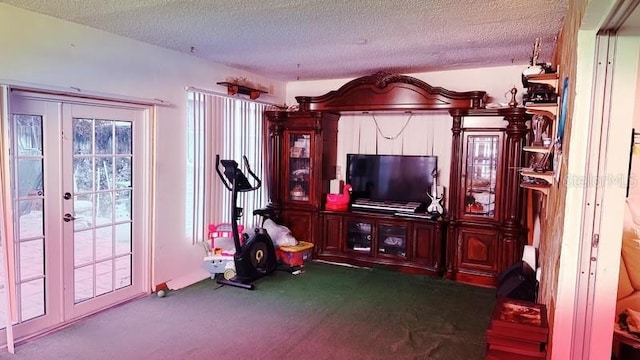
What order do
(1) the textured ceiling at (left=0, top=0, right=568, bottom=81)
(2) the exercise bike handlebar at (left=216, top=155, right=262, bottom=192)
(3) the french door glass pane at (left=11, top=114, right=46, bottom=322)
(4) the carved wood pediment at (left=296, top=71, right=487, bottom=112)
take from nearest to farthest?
(1) the textured ceiling at (left=0, top=0, right=568, bottom=81) < (3) the french door glass pane at (left=11, top=114, right=46, bottom=322) < (2) the exercise bike handlebar at (left=216, top=155, right=262, bottom=192) < (4) the carved wood pediment at (left=296, top=71, right=487, bottom=112)

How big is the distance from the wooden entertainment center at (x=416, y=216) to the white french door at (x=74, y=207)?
1966mm

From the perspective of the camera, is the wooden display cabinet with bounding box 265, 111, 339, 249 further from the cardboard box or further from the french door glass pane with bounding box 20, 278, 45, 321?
the french door glass pane with bounding box 20, 278, 45, 321

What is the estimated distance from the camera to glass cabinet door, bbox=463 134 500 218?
14.9 feet

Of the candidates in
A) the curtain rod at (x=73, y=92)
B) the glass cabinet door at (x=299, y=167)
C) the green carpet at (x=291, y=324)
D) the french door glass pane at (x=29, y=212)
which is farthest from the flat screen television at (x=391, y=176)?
the french door glass pane at (x=29, y=212)

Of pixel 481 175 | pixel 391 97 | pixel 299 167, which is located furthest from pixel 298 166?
pixel 481 175

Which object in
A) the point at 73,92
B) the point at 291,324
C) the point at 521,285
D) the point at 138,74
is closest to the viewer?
the point at 521,285

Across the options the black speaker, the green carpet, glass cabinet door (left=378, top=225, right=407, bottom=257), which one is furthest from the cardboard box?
the black speaker

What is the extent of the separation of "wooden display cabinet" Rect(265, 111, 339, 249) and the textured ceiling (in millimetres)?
959

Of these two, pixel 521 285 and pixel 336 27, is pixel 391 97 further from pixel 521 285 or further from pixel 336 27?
pixel 521 285

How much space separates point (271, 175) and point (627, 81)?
14.1 ft

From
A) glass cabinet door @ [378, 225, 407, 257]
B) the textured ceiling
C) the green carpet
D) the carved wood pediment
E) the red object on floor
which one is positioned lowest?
the green carpet

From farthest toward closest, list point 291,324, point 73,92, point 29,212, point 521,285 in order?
point 291,324 < point 73,92 < point 29,212 < point 521,285

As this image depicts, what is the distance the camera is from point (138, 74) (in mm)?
3852

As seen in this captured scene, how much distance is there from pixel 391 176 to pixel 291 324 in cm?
249
